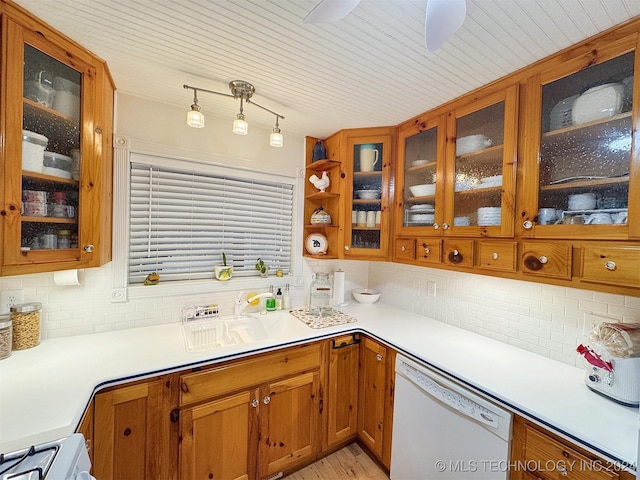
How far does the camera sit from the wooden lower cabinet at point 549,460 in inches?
33.2

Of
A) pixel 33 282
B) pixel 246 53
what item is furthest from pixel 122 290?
pixel 246 53

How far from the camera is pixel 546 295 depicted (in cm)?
144

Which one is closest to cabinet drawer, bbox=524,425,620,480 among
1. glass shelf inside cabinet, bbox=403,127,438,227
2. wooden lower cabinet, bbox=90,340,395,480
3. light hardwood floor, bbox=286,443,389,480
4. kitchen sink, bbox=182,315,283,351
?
wooden lower cabinet, bbox=90,340,395,480

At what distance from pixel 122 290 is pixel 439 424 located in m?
1.98

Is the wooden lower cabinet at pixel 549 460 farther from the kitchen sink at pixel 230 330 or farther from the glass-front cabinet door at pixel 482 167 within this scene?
the kitchen sink at pixel 230 330

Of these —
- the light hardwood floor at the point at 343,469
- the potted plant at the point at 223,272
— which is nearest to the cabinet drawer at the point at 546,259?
the light hardwood floor at the point at 343,469

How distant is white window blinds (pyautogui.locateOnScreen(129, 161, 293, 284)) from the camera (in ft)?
5.81

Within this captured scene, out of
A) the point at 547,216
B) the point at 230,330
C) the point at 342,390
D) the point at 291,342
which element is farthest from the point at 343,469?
the point at 547,216

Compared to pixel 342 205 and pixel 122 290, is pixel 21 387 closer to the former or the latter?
pixel 122 290

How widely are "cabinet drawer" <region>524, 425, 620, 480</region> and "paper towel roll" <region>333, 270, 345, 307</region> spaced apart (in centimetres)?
147

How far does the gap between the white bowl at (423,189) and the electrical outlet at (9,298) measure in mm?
2396

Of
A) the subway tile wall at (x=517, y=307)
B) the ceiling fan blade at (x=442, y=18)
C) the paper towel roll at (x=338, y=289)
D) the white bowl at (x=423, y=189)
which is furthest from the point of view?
the paper towel roll at (x=338, y=289)

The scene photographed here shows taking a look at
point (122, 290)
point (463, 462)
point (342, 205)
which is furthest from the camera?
point (342, 205)

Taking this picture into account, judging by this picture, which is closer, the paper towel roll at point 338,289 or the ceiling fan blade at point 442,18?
the ceiling fan blade at point 442,18
